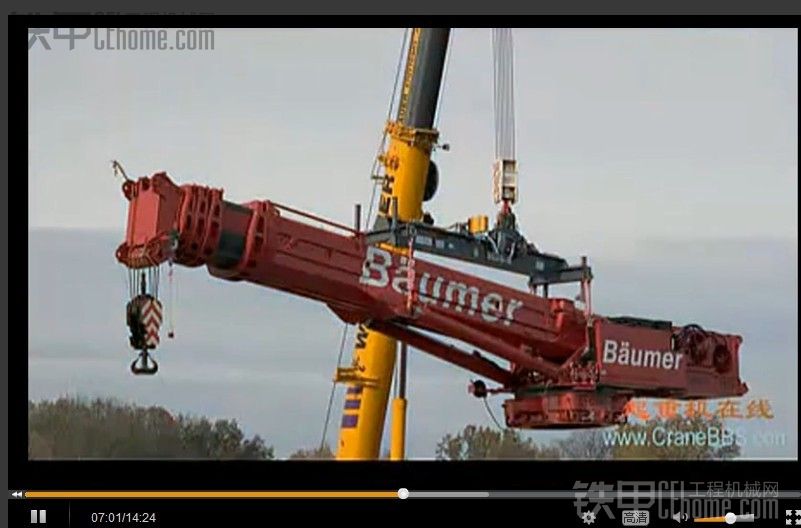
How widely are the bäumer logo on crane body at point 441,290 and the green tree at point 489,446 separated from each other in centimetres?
75

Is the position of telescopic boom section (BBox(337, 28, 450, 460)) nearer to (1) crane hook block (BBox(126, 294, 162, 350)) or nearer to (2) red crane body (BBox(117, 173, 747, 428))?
(2) red crane body (BBox(117, 173, 747, 428))

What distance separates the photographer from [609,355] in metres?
8.27

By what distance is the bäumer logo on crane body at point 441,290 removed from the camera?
7934 mm

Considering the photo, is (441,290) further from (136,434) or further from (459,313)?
(136,434)

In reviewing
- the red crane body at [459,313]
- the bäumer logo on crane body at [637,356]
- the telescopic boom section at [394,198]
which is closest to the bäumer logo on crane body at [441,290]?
the red crane body at [459,313]

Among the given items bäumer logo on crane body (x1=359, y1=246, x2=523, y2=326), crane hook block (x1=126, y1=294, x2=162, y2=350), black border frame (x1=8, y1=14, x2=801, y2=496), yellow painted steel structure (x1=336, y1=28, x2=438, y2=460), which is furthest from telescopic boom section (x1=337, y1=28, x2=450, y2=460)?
crane hook block (x1=126, y1=294, x2=162, y2=350)

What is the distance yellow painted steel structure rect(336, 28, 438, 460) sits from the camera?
8398 mm
